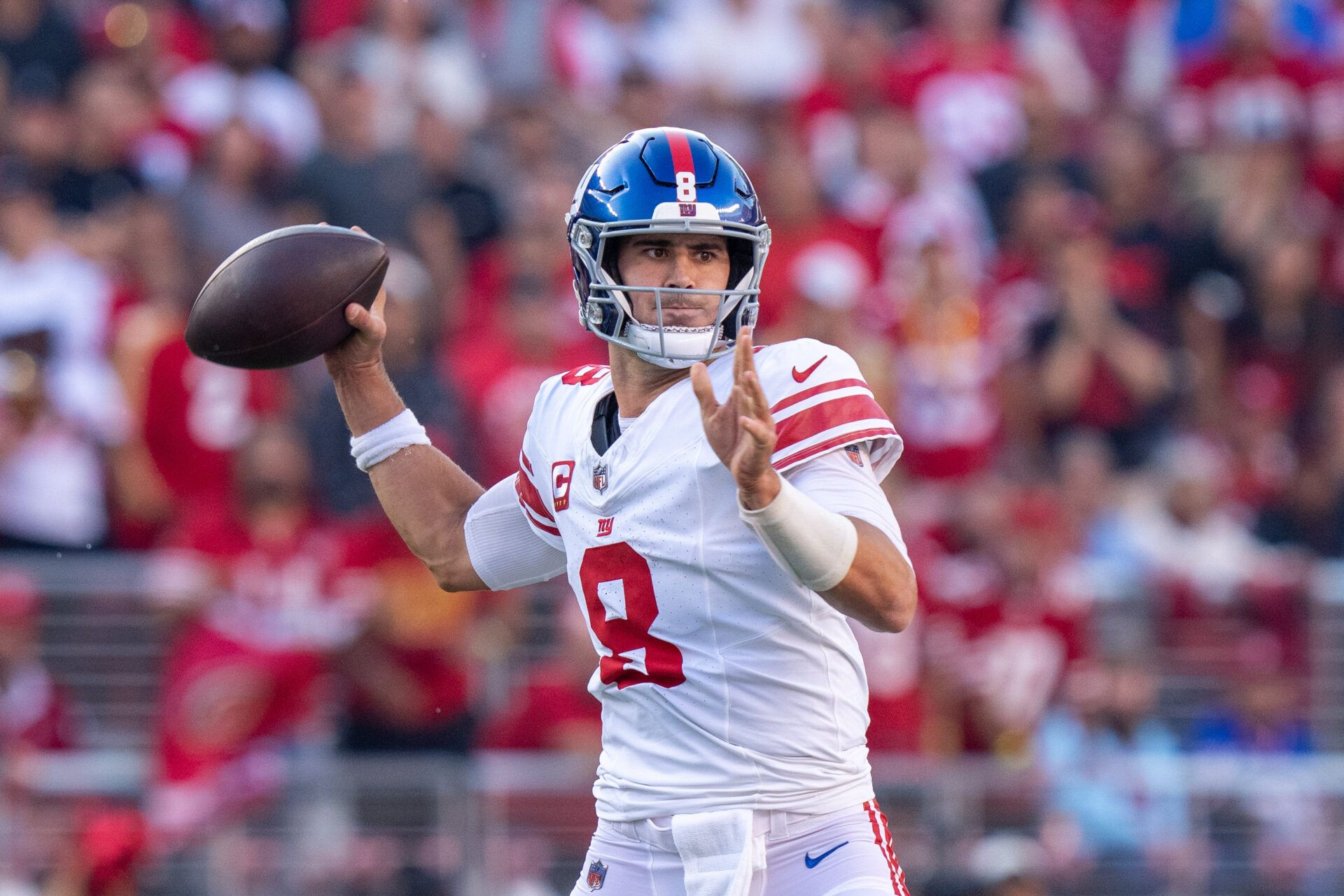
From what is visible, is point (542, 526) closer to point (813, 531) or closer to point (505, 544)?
point (505, 544)

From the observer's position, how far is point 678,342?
3637 mm

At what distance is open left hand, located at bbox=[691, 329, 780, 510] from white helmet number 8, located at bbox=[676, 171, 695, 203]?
1.49 ft

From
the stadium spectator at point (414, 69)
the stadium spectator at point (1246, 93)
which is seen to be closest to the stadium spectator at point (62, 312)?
the stadium spectator at point (414, 69)

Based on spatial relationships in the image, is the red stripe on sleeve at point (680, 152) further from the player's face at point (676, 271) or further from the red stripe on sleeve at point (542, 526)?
the red stripe on sleeve at point (542, 526)

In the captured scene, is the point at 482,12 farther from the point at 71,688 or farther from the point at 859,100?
the point at 71,688

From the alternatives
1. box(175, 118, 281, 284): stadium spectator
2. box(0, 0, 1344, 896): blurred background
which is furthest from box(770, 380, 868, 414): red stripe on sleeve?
box(175, 118, 281, 284): stadium spectator

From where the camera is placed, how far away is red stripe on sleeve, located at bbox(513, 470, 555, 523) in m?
4.01

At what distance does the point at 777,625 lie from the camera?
3.54 m

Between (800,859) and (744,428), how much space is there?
2.69ft

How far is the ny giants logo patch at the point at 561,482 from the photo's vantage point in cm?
382

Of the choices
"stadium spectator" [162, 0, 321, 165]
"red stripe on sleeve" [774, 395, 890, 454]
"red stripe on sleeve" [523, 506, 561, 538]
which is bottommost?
"red stripe on sleeve" [523, 506, 561, 538]

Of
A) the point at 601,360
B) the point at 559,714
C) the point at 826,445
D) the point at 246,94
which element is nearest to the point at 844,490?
the point at 826,445

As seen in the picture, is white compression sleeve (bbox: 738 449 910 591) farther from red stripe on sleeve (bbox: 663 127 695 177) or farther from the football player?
red stripe on sleeve (bbox: 663 127 695 177)

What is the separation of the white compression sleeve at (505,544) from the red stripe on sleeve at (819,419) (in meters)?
0.82
